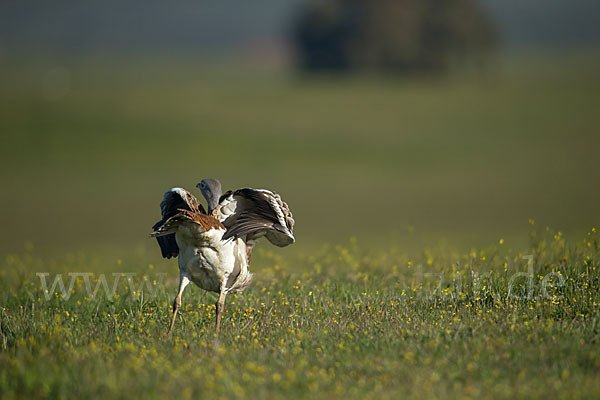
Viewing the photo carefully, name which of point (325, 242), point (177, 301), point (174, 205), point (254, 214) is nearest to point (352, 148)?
point (325, 242)

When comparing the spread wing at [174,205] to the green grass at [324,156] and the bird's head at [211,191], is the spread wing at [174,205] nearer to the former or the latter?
the bird's head at [211,191]

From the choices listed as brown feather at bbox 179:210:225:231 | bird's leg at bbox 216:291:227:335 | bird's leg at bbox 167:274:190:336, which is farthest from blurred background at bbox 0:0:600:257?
bird's leg at bbox 167:274:190:336

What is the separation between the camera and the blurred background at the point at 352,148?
26.0 metres

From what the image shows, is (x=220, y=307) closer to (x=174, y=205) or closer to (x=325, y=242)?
(x=174, y=205)

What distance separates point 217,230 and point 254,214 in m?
0.59

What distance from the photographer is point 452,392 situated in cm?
587

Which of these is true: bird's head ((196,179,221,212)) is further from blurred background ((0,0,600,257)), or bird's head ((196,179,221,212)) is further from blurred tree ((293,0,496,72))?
blurred tree ((293,0,496,72))

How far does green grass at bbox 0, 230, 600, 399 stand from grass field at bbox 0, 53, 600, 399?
3cm

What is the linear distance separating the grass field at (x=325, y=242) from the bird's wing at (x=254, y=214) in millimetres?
980

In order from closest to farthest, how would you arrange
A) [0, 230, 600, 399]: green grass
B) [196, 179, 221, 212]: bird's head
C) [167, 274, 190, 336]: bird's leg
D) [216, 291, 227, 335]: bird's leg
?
[0, 230, 600, 399]: green grass, [167, 274, 190, 336]: bird's leg, [216, 291, 227, 335]: bird's leg, [196, 179, 221, 212]: bird's head

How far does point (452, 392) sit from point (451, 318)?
1849 mm

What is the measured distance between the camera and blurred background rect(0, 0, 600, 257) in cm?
2605

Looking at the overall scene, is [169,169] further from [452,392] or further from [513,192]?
[452,392]

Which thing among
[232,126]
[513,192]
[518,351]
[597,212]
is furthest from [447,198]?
[518,351]
